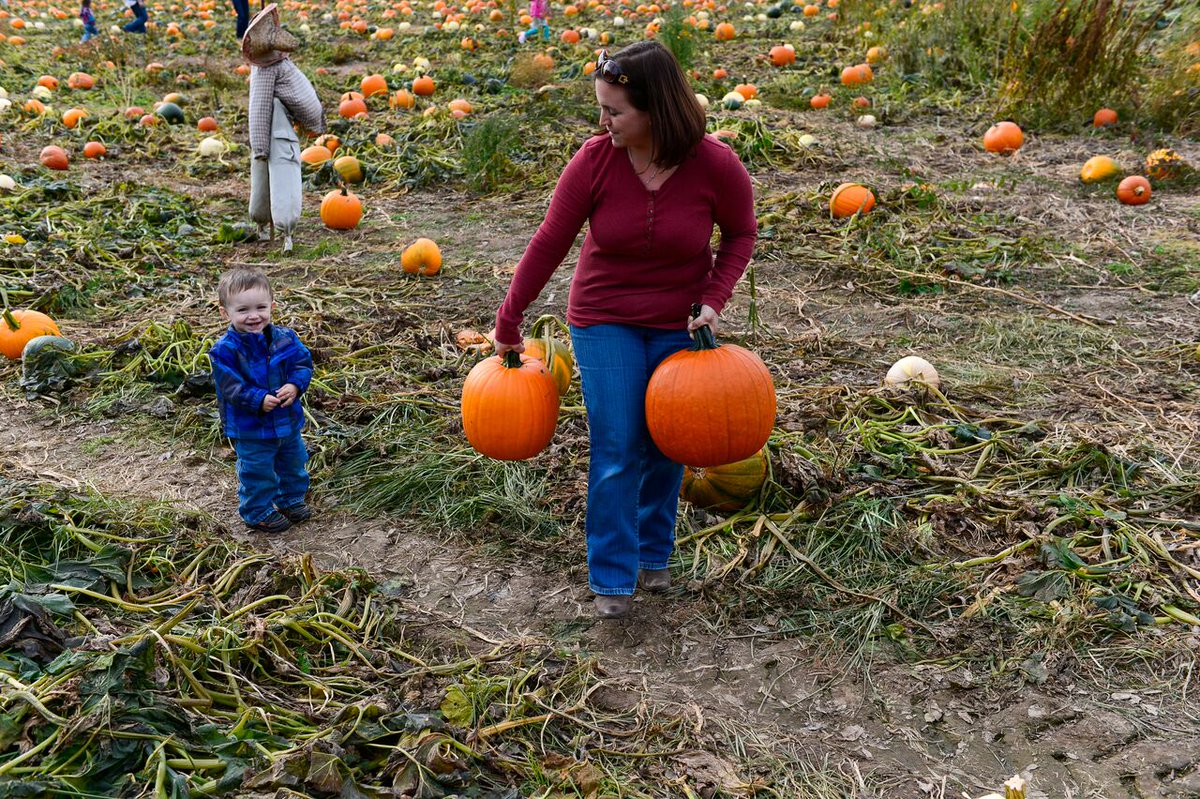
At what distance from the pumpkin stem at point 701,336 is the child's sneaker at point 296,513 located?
198cm

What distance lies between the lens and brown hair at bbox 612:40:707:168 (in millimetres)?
3064

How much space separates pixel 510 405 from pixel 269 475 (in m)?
1.20

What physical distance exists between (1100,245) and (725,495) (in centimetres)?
433

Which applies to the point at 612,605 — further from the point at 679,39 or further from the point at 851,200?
the point at 679,39

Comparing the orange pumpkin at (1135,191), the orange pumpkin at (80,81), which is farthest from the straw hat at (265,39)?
the orange pumpkin at (80,81)

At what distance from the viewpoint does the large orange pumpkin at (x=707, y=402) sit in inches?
133

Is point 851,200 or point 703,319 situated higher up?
point 703,319

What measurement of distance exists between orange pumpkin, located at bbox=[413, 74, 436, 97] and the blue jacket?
8.44 meters

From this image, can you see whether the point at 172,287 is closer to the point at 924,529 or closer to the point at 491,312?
the point at 491,312

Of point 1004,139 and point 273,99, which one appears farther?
point 1004,139

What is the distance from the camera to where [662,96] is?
3088 millimetres

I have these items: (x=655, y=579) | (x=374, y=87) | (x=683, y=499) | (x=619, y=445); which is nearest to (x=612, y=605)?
(x=655, y=579)

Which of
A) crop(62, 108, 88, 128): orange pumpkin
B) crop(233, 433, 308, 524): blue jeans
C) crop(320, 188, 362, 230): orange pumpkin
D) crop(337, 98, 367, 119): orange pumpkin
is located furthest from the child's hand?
crop(62, 108, 88, 128): orange pumpkin

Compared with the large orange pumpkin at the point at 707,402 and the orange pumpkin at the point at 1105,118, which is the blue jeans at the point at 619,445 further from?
the orange pumpkin at the point at 1105,118
